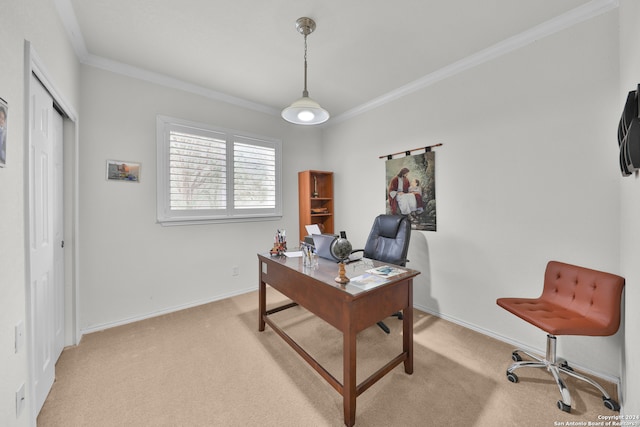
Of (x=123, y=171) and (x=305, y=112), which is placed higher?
(x=305, y=112)

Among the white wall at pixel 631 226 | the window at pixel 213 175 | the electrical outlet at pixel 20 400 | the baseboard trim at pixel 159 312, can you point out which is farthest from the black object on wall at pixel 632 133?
the baseboard trim at pixel 159 312

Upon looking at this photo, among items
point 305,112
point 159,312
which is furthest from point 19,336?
point 305,112

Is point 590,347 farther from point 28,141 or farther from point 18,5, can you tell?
point 18,5

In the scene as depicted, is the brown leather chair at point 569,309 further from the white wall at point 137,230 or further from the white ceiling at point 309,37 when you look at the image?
the white wall at point 137,230

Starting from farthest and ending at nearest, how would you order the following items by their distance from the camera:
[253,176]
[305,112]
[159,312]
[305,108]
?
[253,176], [159,312], [305,112], [305,108]

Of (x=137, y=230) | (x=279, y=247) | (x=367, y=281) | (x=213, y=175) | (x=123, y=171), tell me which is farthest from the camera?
(x=213, y=175)

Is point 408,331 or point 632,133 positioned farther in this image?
point 408,331

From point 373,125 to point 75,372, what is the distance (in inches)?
160

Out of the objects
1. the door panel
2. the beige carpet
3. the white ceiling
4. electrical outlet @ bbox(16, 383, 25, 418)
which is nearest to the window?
the white ceiling

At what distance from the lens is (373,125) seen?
354 centimetres

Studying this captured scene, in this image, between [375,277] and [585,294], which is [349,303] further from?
[585,294]

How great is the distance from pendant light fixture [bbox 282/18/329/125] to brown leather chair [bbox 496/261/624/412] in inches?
86.2

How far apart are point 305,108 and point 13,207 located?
181cm

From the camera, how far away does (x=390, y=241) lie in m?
2.74
